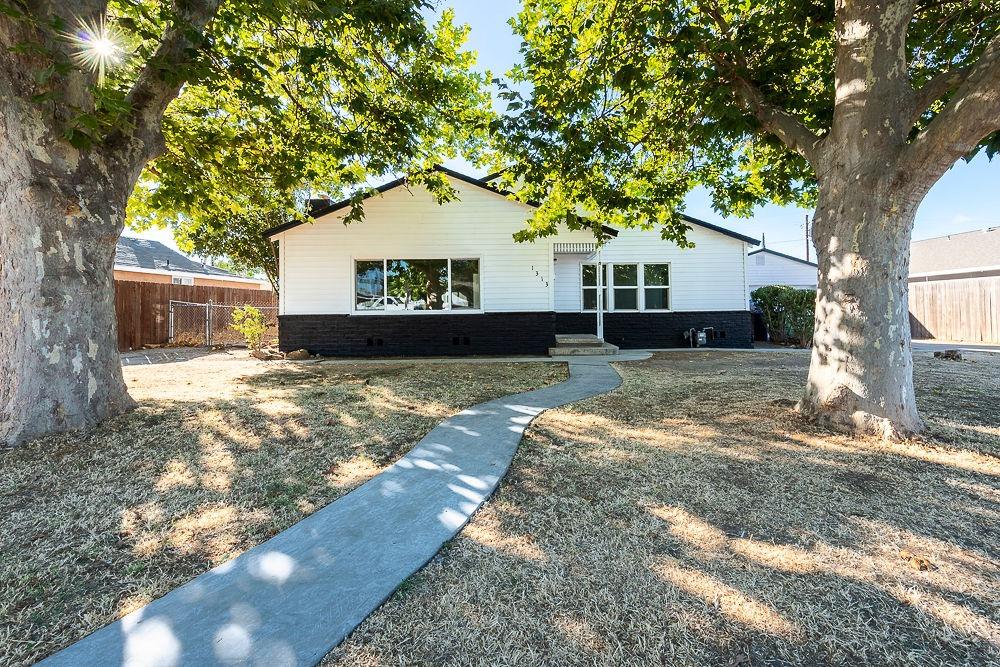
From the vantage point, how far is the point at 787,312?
14.4 meters

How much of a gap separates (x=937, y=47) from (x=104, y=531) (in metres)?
10.2

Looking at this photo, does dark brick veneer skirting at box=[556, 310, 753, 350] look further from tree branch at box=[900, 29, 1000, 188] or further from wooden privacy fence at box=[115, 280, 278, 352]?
wooden privacy fence at box=[115, 280, 278, 352]

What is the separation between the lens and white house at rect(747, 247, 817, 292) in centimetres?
2081

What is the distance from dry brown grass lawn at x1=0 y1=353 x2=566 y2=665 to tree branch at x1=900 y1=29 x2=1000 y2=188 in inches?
202

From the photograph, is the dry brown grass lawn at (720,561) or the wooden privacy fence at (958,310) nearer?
the dry brown grass lawn at (720,561)

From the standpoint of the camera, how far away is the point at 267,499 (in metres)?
2.83

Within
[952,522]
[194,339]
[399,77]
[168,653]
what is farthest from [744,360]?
[194,339]

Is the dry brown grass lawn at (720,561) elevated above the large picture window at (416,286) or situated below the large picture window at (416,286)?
below

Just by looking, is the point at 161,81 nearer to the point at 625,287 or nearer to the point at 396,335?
the point at 396,335

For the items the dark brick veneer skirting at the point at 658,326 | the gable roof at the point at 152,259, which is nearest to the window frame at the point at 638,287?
the dark brick veneer skirting at the point at 658,326

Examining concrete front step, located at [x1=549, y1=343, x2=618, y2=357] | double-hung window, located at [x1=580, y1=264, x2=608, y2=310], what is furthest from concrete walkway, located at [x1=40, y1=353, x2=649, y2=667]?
double-hung window, located at [x1=580, y1=264, x2=608, y2=310]

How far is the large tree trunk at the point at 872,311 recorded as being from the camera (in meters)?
3.87

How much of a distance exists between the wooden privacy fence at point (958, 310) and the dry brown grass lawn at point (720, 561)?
15862mm

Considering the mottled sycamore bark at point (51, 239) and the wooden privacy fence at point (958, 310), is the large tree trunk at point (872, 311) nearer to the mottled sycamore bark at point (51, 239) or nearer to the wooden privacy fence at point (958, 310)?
the mottled sycamore bark at point (51, 239)
